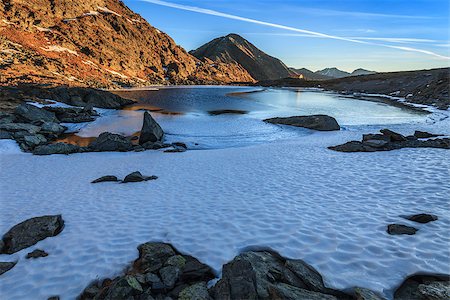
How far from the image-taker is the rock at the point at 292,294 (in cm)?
498

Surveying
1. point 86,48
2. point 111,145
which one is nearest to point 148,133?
point 111,145

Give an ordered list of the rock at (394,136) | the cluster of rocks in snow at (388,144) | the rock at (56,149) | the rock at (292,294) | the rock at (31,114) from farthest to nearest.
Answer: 1. the rock at (31,114)
2. the rock at (394,136)
3. the rock at (56,149)
4. the cluster of rocks in snow at (388,144)
5. the rock at (292,294)

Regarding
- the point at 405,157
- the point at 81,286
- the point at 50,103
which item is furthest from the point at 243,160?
the point at 50,103

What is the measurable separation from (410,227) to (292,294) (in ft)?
15.2

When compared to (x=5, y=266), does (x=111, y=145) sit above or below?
above

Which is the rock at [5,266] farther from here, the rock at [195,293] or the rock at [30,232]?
the rock at [195,293]

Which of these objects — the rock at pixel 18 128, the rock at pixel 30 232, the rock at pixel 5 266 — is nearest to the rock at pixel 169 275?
the rock at pixel 5 266

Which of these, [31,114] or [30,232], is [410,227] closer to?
[30,232]

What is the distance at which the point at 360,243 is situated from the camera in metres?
6.98

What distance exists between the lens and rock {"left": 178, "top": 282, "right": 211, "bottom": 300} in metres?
5.36

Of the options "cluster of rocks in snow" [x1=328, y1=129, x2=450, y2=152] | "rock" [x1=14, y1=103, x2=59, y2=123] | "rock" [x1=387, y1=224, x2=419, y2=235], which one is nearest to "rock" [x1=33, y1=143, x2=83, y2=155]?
"rock" [x1=14, y1=103, x2=59, y2=123]

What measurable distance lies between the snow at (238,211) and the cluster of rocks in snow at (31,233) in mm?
256

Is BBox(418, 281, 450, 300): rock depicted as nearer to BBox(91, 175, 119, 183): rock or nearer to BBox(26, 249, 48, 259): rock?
BBox(26, 249, 48, 259): rock

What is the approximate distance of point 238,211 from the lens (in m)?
9.39
